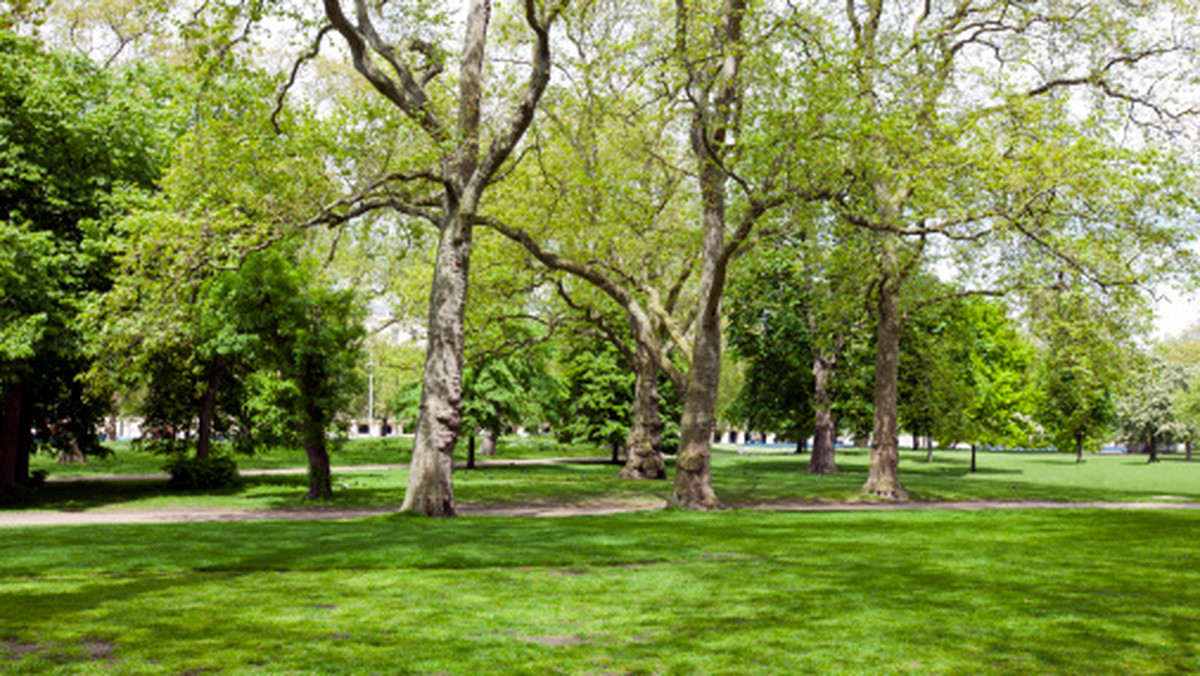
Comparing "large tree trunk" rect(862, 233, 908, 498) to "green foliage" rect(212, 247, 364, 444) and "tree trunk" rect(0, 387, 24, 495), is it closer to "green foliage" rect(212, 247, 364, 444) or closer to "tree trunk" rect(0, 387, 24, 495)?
"green foliage" rect(212, 247, 364, 444)

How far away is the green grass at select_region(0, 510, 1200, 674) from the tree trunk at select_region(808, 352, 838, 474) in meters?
25.2

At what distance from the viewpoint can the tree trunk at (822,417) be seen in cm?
3931

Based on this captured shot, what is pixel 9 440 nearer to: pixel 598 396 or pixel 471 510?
pixel 471 510

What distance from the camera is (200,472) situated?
89.7ft

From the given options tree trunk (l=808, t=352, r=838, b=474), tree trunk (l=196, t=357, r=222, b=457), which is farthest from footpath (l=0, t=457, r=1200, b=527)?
tree trunk (l=808, t=352, r=838, b=474)

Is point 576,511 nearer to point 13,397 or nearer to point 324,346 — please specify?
point 324,346

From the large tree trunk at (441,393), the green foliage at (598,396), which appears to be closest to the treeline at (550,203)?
the large tree trunk at (441,393)

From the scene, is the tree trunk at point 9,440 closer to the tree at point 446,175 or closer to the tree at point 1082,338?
the tree at point 446,175

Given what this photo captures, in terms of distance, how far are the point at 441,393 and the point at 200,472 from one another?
539 inches

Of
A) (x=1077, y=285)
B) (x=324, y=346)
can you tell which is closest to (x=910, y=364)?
(x=1077, y=285)

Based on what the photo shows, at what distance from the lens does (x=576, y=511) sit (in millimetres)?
22344

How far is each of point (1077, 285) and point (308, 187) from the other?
17.2 metres

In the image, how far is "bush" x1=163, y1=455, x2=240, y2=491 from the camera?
27234 millimetres

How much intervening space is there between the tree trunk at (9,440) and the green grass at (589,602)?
11.5 meters
